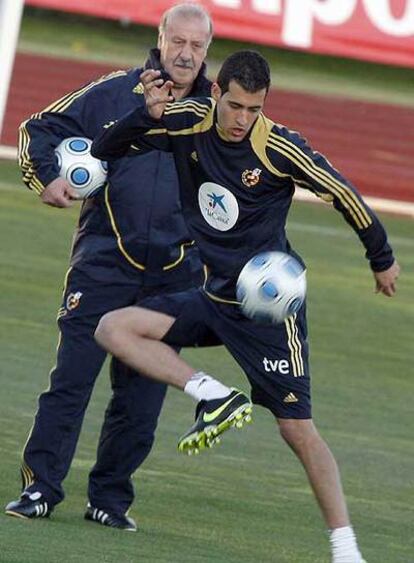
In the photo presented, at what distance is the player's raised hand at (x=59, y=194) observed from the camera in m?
8.26

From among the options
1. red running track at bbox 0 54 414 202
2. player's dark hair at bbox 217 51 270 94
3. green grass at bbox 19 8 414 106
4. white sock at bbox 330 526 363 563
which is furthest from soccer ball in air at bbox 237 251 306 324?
green grass at bbox 19 8 414 106

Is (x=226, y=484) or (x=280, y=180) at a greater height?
(x=280, y=180)

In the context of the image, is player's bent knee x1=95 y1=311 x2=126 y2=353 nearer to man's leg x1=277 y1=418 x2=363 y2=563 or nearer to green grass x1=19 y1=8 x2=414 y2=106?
man's leg x1=277 y1=418 x2=363 y2=563

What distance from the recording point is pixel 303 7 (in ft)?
89.7

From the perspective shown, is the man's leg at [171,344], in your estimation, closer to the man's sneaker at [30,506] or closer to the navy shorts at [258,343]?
the navy shorts at [258,343]

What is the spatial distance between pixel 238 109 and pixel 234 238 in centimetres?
55

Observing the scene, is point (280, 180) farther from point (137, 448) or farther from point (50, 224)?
point (50, 224)

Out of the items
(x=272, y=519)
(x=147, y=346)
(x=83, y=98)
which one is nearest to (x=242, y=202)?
(x=147, y=346)

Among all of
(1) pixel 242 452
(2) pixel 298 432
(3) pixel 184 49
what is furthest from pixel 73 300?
(1) pixel 242 452

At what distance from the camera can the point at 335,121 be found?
31.8 m

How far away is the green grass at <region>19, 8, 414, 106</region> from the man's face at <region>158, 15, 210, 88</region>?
2616 cm

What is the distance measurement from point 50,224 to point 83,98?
9775mm

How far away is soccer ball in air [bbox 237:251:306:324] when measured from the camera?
24.3 ft

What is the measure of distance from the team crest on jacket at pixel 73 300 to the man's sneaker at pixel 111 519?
881mm
